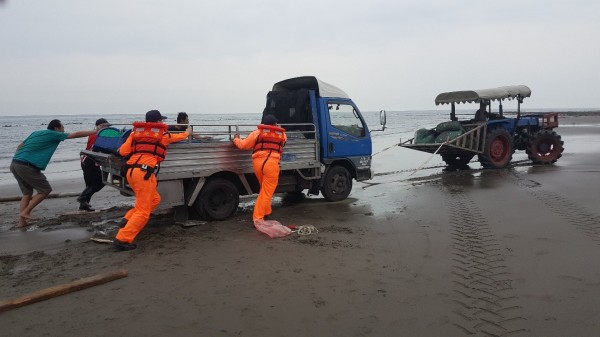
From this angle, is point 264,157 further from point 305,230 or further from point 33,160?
point 33,160

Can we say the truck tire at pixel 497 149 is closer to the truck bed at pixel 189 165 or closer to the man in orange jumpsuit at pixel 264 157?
the truck bed at pixel 189 165

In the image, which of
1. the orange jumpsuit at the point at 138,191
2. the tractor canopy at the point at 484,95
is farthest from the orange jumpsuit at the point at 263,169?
the tractor canopy at the point at 484,95

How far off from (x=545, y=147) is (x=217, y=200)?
11.3m

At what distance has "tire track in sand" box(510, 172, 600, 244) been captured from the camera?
5.83 meters

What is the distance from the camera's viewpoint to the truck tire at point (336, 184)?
8086mm

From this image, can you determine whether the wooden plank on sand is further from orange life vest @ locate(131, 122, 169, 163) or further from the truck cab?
the truck cab

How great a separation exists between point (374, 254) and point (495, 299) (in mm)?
1528

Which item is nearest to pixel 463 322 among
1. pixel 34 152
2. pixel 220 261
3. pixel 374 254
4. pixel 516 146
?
pixel 374 254

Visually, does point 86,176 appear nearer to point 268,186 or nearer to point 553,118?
point 268,186

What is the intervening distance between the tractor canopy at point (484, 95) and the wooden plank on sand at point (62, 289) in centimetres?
1087

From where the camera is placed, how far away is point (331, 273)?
437 centimetres

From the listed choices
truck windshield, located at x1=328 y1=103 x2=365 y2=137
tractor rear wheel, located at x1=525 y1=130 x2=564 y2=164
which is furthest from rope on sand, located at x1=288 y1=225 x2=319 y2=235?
tractor rear wheel, located at x1=525 y1=130 x2=564 y2=164

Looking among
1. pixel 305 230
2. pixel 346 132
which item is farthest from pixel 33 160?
pixel 346 132

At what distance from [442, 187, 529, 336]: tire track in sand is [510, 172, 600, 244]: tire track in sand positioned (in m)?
1.25
